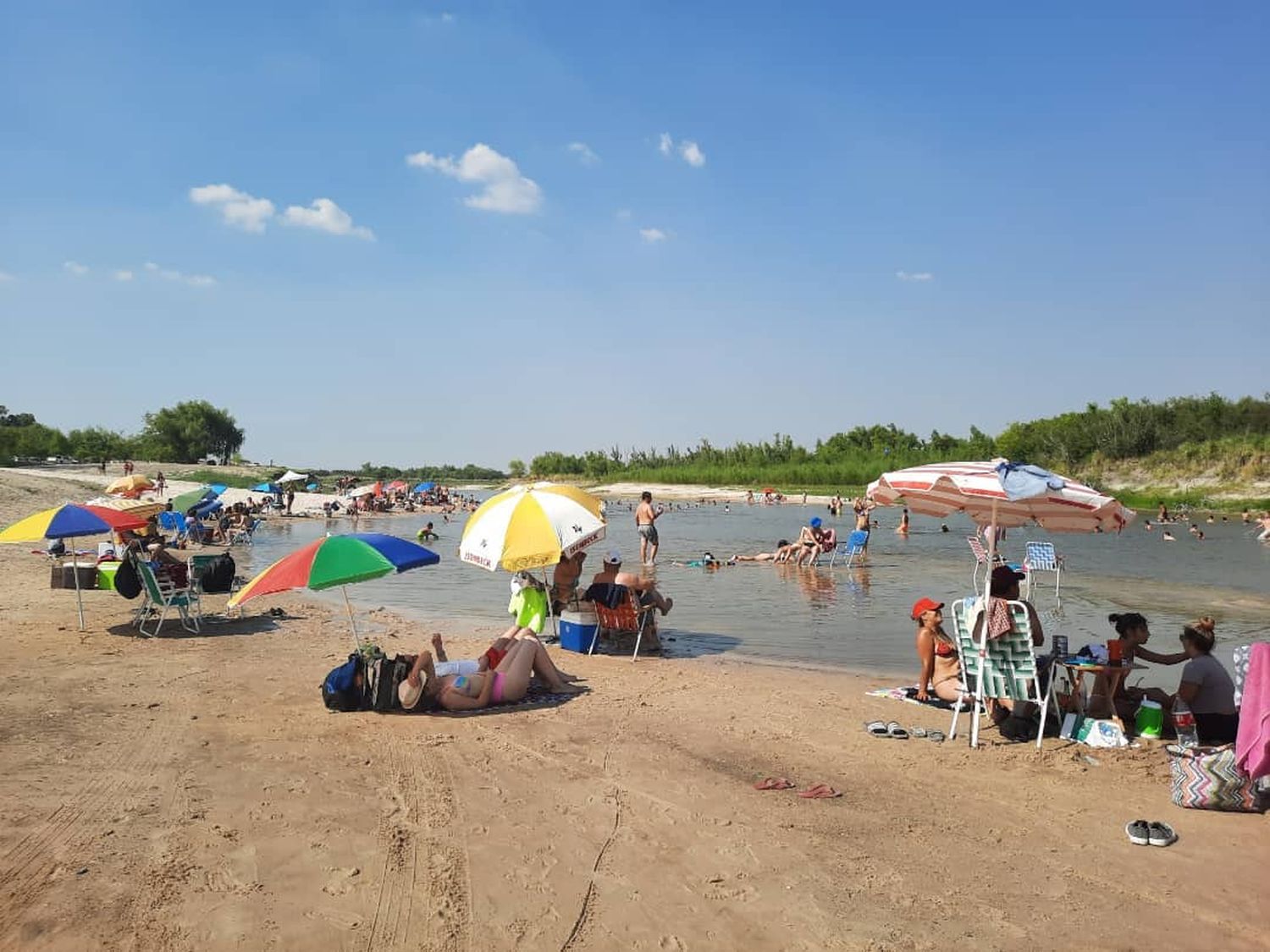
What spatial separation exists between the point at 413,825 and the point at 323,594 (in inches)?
481

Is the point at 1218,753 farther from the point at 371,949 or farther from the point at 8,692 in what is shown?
the point at 8,692

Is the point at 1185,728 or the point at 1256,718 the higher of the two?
the point at 1256,718

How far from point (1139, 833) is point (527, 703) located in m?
4.88

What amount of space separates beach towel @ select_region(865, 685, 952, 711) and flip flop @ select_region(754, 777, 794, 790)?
9.14 feet

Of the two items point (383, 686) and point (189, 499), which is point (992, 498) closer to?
point (383, 686)

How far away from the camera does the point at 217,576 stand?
1341 cm

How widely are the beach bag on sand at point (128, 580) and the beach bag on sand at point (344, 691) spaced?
5.14 meters

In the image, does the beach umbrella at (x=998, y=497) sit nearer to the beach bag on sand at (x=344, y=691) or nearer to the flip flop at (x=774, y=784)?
the flip flop at (x=774, y=784)

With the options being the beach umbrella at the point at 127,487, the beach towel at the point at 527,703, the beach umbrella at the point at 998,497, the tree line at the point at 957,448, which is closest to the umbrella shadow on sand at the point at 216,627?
the beach umbrella at the point at 127,487

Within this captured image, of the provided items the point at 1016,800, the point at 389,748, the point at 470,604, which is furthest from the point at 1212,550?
the point at 389,748

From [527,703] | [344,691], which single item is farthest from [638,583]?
[344,691]

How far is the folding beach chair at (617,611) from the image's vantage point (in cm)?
1001

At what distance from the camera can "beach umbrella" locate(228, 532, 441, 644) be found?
6.93 m

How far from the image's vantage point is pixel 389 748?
6414 millimetres
